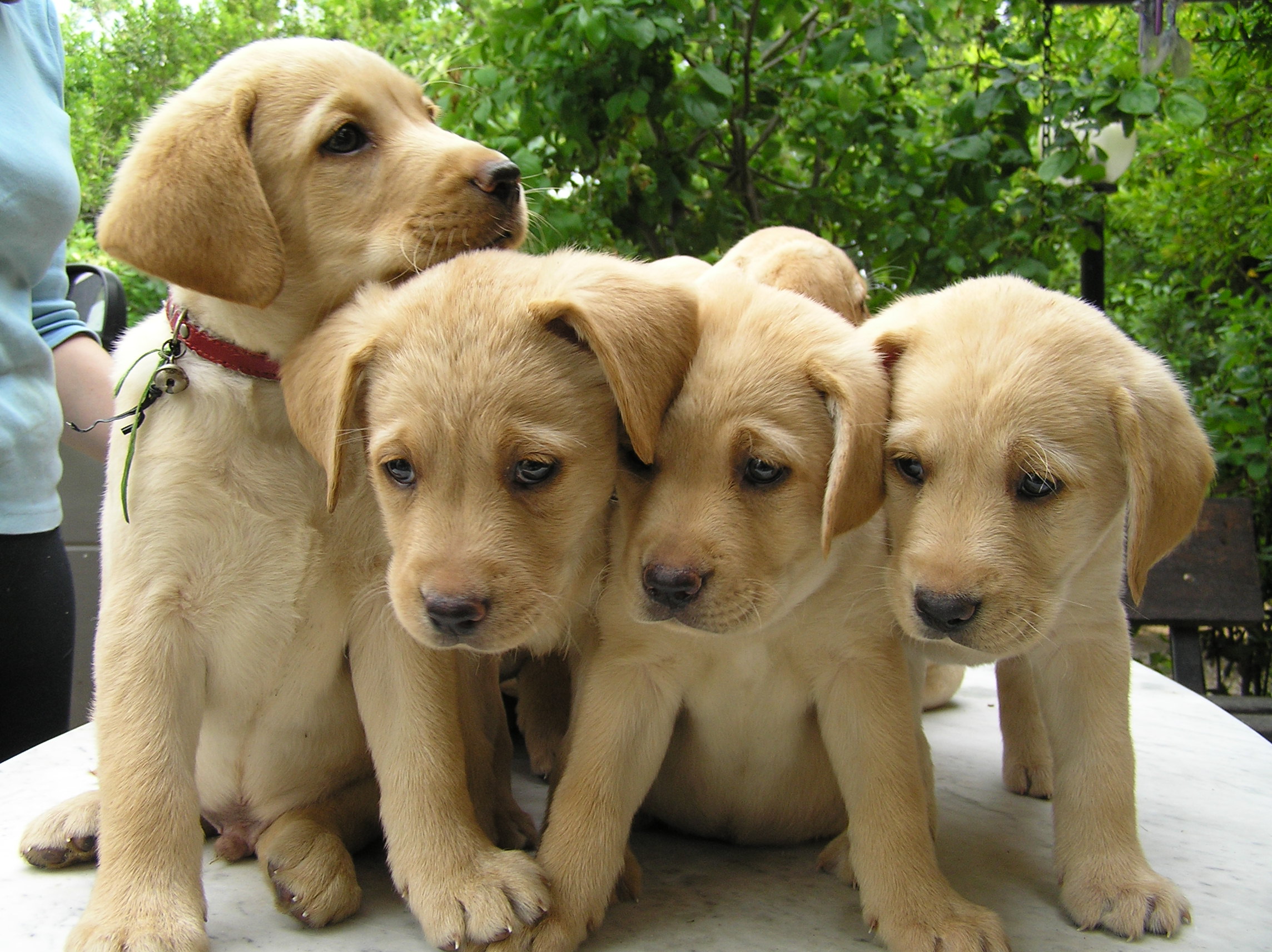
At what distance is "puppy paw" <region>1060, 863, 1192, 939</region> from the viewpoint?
1.84m

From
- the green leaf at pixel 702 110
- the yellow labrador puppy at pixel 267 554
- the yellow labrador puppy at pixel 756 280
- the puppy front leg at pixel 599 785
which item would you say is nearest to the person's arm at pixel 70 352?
the yellow labrador puppy at pixel 267 554

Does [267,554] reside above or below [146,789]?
above

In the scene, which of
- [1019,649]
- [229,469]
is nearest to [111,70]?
[229,469]

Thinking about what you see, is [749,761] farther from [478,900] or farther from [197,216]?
[197,216]

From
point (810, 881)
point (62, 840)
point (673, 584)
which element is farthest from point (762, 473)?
point (62, 840)

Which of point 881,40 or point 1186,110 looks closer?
point 1186,110

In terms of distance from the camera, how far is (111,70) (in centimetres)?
395

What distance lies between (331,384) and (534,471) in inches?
15.1

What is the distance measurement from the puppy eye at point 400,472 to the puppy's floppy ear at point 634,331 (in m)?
0.34

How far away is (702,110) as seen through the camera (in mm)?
4016

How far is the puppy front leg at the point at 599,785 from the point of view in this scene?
1782 mm

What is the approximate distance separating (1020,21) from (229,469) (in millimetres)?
4343

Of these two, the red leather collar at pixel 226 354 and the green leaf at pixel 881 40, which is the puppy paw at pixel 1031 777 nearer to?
the red leather collar at pixel 226 354

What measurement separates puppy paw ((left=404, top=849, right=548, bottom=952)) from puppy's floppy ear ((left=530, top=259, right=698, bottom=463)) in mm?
744
